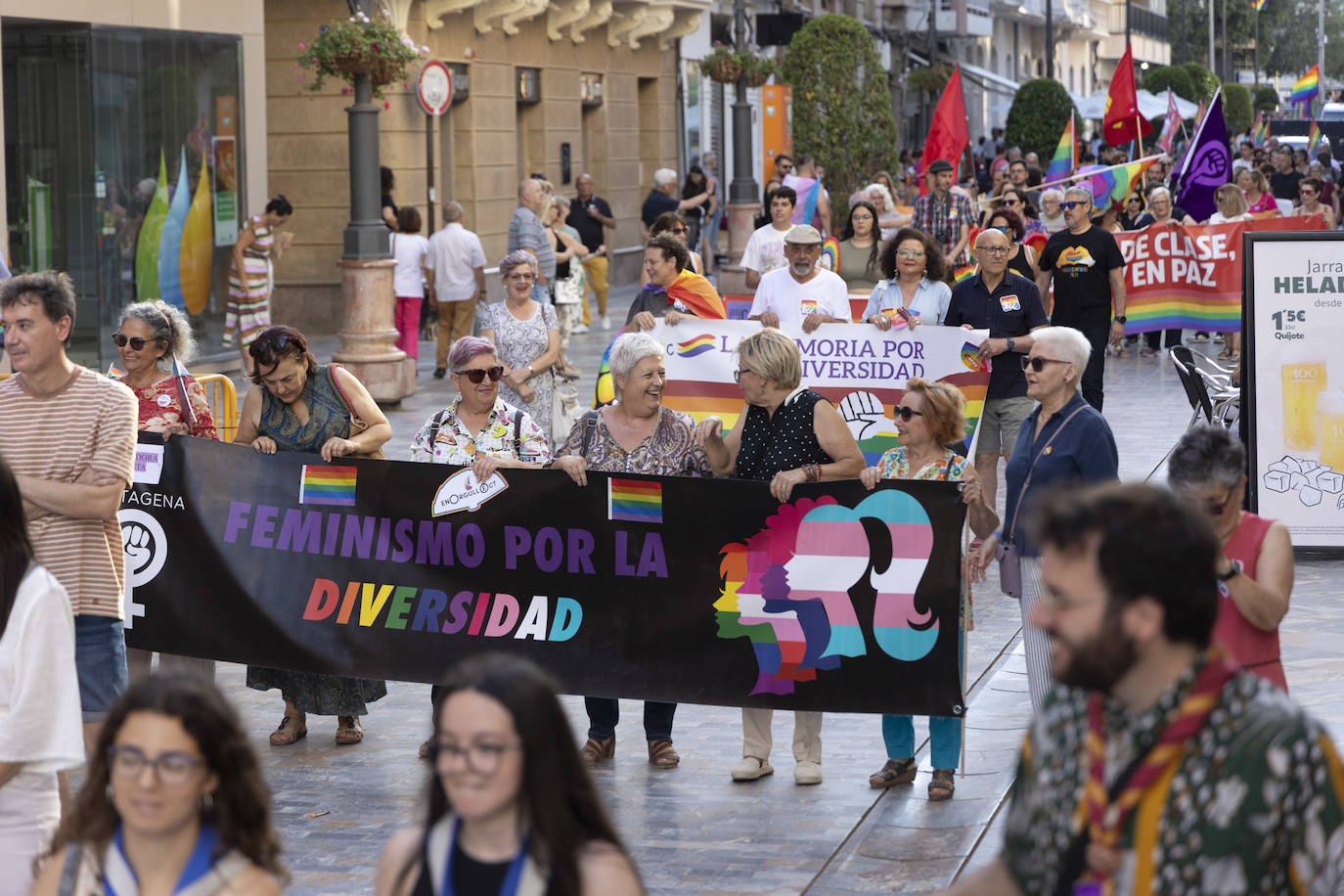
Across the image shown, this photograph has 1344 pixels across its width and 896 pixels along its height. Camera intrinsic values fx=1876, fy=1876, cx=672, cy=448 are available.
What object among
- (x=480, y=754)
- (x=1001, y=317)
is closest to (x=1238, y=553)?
(x=480, y=754)

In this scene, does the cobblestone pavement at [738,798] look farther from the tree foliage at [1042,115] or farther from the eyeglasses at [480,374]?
the tree foliage at [1042,115]

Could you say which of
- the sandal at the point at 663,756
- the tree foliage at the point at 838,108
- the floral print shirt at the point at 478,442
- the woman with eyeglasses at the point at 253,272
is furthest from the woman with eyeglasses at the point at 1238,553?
the tree foliage at the point at 838,108

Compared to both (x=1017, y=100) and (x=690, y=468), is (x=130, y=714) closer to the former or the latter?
(x=690, y=468)

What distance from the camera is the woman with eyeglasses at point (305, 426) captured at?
703 cm

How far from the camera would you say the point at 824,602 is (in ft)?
21.1

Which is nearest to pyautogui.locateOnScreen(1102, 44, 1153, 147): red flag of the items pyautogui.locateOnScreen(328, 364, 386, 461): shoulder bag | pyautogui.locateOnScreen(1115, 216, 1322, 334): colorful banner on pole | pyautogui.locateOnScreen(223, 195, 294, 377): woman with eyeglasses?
pyautogui.locateOnScreen(1115, 216, 1322, 334): colorful banner on pole

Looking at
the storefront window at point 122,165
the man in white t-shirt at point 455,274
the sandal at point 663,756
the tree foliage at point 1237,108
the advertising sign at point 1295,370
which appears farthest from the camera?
the tree foliage at point 1237,108

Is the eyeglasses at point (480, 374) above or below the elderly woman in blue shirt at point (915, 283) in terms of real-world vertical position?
below

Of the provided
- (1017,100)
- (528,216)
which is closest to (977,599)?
(528,216)

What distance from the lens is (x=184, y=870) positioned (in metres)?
3.15

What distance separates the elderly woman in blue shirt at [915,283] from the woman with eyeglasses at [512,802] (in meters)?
7.67

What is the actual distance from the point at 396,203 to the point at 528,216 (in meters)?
6.10

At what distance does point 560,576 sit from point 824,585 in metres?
0.96

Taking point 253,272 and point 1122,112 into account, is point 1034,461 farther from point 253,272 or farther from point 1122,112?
point 1122,112
